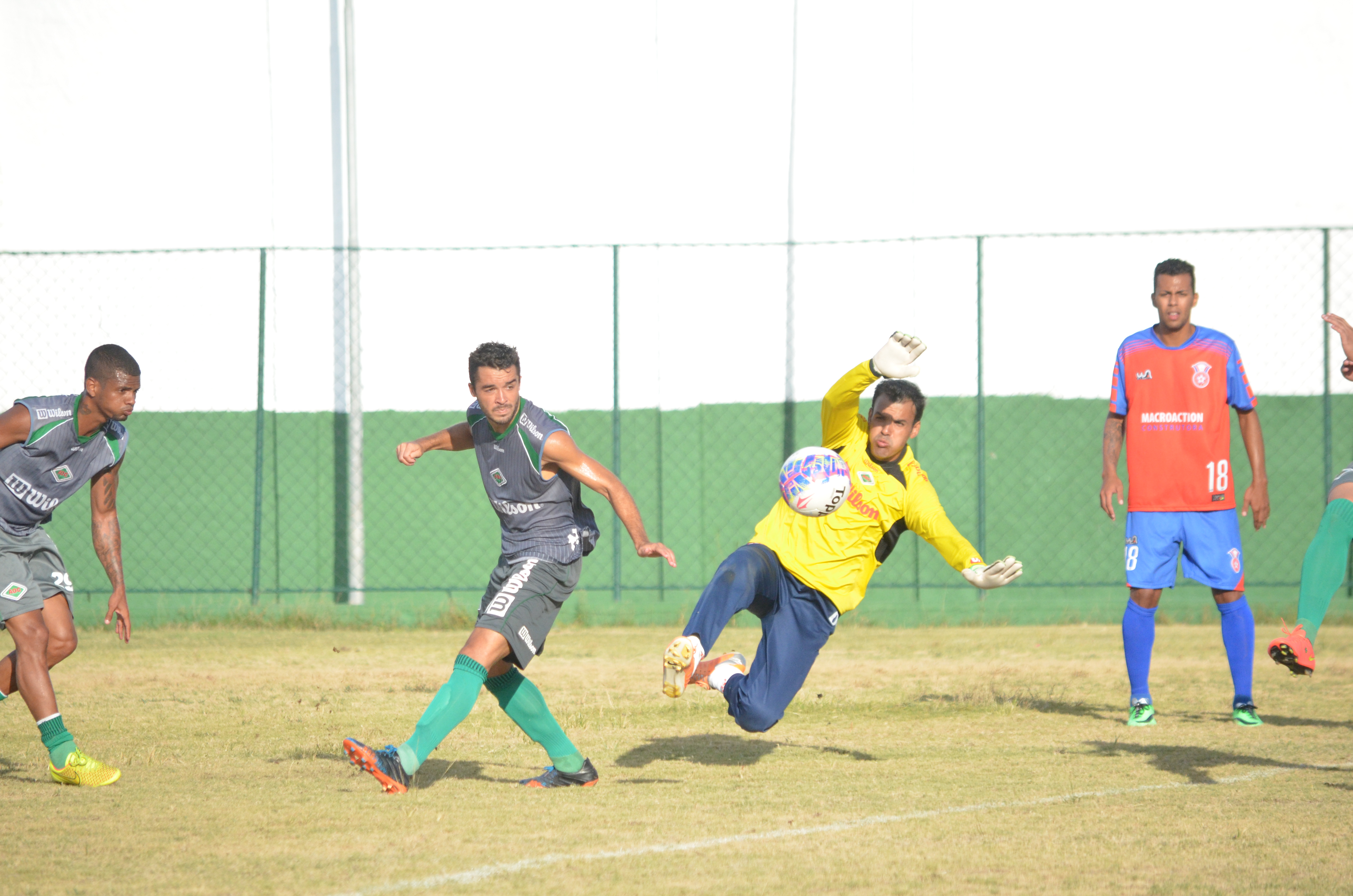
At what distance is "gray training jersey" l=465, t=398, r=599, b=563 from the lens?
219 inches

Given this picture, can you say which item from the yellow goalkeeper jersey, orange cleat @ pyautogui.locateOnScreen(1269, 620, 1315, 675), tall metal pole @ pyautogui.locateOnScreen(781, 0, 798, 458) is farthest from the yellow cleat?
tall metal pole @ pyautogui.locateOnScreen(781, 0, 798, 458)

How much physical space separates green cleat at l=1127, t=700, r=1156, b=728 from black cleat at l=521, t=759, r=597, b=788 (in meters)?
3.19

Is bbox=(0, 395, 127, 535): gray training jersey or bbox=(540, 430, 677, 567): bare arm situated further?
bbox=(0, 395, 127, 535): gray training jersey

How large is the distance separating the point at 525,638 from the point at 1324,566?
3539 millimetres

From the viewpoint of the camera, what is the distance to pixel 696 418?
41.8 feet

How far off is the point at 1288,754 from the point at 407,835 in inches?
165

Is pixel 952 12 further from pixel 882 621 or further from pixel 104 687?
pixel 104 687

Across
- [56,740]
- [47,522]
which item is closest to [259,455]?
[47,522]

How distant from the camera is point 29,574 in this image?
19.1 feet

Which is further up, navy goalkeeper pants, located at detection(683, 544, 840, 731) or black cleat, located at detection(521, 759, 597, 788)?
navy goalkeeper pants, located at detection(683, 544, 840, 731)

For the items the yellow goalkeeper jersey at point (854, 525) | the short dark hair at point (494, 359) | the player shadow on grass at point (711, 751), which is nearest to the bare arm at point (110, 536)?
the short dark hair at point (494, 359)

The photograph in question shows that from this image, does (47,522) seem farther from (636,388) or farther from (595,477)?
(636,388)

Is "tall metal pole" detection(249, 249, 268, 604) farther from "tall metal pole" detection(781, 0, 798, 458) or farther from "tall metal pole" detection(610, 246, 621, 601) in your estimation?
"tall metal pole" detection(781, 0, 798, 458)

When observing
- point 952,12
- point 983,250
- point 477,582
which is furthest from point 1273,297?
point 477,582
